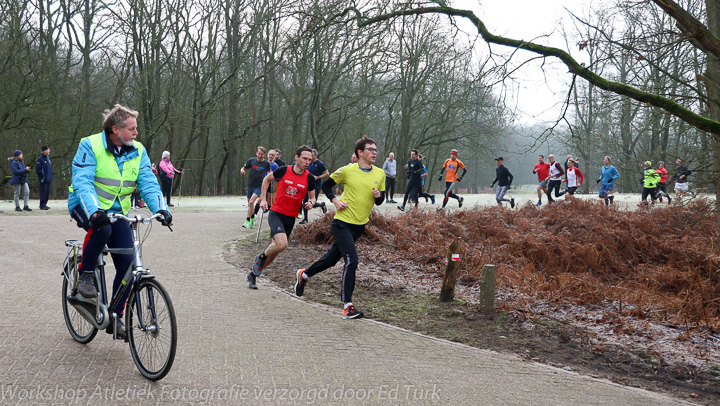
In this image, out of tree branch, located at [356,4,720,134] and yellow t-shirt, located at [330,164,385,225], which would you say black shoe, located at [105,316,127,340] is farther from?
tree branch, located at [356,4,720,134]

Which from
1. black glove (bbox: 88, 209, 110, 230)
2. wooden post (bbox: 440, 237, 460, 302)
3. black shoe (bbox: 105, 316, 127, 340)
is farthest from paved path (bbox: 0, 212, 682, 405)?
→ wooden post (bbox: 440, 237, 460, 302)

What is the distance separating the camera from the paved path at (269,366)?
4109 millimetres

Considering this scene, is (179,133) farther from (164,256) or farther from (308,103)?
(164,256)

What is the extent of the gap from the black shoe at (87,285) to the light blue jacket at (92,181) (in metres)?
0.53

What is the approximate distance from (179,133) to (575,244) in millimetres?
31116

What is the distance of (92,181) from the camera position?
431cm

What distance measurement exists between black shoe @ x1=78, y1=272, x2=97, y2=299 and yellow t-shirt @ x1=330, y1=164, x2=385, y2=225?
9.63 feet

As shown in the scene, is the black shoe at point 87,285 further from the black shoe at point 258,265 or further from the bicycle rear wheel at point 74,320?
the black shoe at point 258,265

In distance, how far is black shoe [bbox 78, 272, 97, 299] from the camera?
4.62 meters

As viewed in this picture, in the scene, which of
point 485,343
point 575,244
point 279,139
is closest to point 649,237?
point 575,244

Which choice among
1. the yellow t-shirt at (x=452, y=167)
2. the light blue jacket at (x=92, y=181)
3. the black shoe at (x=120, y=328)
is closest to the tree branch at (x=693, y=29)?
the light blue jacket at (x=92, y=181)

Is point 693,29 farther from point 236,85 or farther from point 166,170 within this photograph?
point 236,85

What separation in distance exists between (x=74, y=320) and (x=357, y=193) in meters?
3.12

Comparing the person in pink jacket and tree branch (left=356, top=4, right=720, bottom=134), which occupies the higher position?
tree branch (left=356, top=4, right=720, bottom=134)
